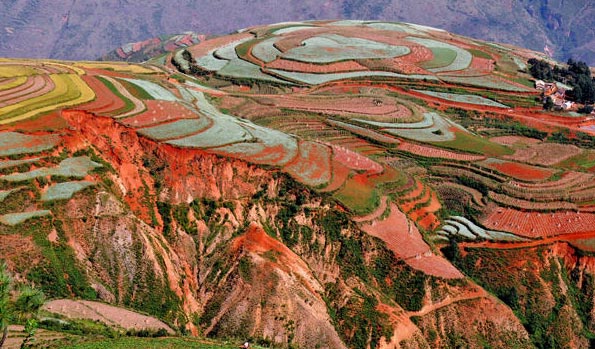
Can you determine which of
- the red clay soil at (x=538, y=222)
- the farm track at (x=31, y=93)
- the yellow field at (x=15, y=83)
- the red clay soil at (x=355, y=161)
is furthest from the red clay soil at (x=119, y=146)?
the red clay soil at (x=538, y=222)

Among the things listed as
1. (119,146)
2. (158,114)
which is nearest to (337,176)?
(158,114)

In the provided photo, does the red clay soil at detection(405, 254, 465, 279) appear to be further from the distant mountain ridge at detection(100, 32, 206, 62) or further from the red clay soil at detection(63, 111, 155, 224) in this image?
the distant mountain ridge at detection(100, 32, 206, 62)

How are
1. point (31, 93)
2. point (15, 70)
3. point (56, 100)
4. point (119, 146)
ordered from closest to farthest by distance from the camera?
1. point (119, 146)
2. point (56, 100)
3. point (31, 93)
4. point (15, 70)

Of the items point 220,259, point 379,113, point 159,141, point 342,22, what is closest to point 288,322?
point 220,259

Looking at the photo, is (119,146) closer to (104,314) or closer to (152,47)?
(104,314)

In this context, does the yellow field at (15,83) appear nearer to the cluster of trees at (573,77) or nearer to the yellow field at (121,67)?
the yellow field at (121,67)
